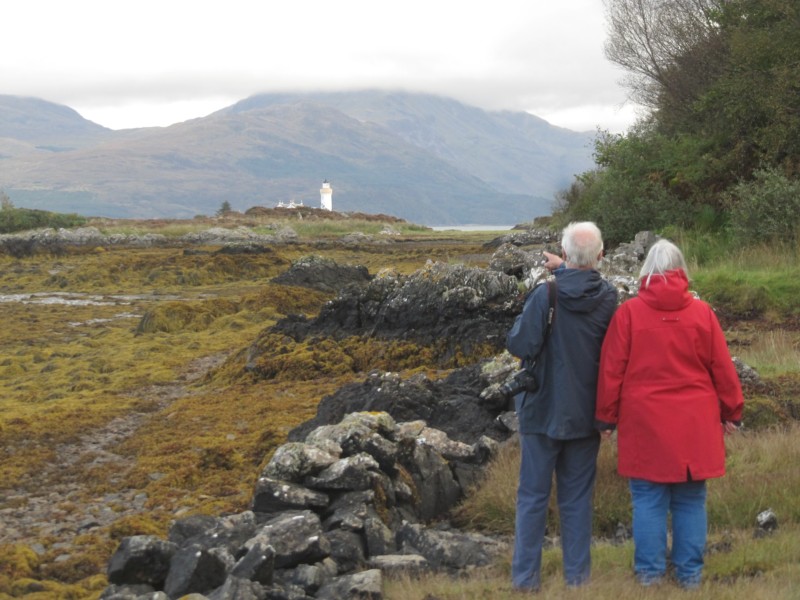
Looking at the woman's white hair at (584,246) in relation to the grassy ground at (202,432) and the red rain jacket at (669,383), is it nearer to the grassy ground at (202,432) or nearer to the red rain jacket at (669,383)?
the red rain jacket at (669,383)

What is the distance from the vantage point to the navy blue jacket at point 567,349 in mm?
6082

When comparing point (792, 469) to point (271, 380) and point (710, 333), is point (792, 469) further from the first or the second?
point (271, 380)

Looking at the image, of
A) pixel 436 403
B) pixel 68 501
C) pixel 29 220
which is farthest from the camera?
pixel 29 220

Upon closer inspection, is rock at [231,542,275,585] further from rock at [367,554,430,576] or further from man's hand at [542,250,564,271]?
man's hand at [542,250,564,271]

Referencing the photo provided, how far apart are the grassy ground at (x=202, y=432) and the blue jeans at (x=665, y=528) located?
225mm

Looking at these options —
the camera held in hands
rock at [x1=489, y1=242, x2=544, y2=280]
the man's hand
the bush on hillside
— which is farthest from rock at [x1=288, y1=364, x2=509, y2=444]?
the bush on hillside

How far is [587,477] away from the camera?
20.5ft

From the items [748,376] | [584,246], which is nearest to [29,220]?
[748,376]

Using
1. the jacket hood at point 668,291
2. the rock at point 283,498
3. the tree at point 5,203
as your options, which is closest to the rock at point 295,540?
the rock at point 283,498

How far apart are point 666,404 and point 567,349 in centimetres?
70

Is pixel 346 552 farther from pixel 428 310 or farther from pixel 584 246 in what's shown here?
pixel 428 310

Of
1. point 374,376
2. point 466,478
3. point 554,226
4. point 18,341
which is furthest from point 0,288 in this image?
point 466,478

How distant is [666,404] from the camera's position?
19.1ft

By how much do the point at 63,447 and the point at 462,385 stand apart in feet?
15.9
